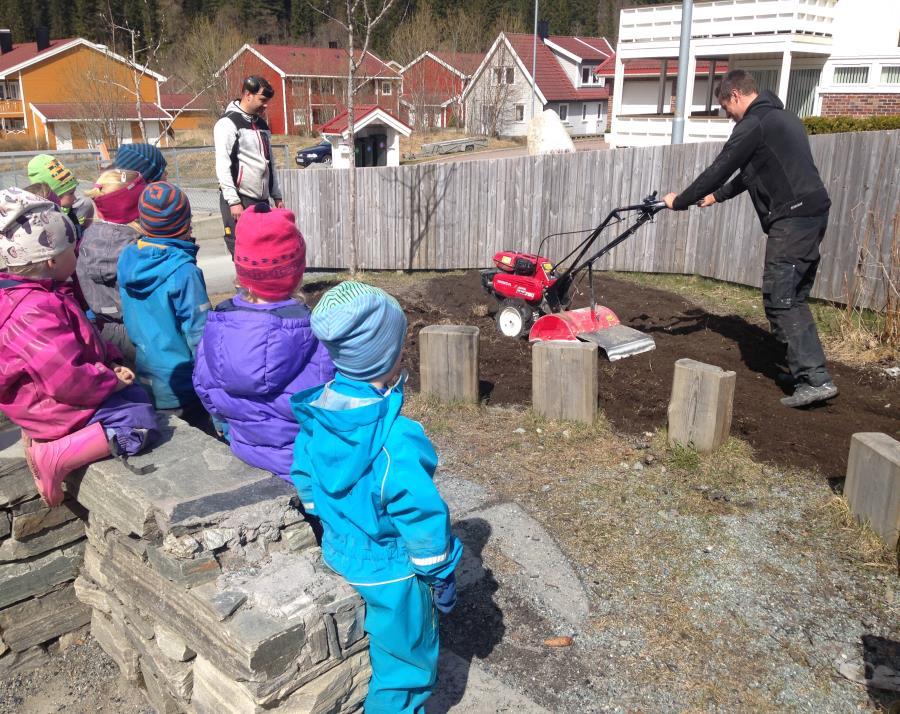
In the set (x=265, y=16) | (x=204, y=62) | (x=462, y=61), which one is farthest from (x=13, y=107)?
(x=265, y=16)

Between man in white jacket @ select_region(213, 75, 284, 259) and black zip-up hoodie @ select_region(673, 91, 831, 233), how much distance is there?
12.5 feet

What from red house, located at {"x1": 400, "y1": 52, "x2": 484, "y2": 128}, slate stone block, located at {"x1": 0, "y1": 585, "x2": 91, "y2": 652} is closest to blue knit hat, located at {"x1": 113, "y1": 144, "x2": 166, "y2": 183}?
slate stone block, located at {"x1": 0, "y1": 585, "x2": 91, "y2": 652}

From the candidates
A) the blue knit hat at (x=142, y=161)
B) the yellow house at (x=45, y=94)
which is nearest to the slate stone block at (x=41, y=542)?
the blue knit hat at (x=142, y=161)

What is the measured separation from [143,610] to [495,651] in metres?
1.49

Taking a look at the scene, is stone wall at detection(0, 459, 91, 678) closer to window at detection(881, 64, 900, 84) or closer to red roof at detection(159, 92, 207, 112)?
window at detection(881, 64, 900, 84)

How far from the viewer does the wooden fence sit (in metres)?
8.84

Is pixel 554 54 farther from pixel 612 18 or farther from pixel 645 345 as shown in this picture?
pixel 645 345

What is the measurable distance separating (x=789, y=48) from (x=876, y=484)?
24.6 m

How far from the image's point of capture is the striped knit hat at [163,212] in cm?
383

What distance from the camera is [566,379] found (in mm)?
5512

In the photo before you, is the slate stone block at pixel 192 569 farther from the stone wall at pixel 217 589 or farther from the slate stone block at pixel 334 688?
the slate stone block at pixel 334 688

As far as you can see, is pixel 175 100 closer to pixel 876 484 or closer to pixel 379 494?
pixel 876 484

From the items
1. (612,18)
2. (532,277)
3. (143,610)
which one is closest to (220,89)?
(532,277)

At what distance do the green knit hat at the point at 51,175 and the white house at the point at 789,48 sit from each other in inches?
870
